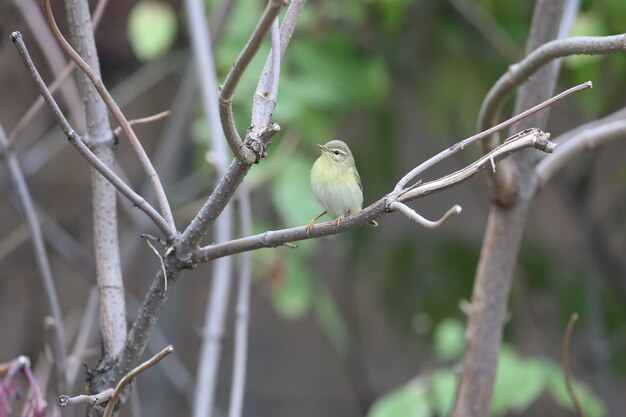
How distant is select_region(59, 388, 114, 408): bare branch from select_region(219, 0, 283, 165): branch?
33 cm

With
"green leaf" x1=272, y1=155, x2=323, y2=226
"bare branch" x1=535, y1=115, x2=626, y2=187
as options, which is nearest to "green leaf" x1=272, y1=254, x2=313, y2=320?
"green leaf" x1=272, y1=155, x2=323, y2=226

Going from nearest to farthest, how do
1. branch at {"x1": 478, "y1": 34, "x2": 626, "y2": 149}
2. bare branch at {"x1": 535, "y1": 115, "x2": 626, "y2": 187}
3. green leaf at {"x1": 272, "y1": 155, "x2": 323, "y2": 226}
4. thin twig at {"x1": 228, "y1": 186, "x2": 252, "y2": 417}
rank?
1. branch at {"x1": 478, "y1": 34, "x2": 626, "y2": 149}
2. thin twig at {"x1": 228, "y1": 186, "x2": 252, "y2": 417}
3. bare branch at {"x1": 535, "y1": 115, "x2": 626, "y2": 187}
4. green leaf at {"x1": 272, "y1": 155, "x2": 323, "y2": 226}

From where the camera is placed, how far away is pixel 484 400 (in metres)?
1.82

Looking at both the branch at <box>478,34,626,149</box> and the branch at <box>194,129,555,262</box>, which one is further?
the branch at <box>478,34,626,149</box>

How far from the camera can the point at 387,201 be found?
0.98 m

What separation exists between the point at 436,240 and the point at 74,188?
6.41ft

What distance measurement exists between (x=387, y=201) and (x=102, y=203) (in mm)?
524

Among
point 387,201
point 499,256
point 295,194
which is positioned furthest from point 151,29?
point 387,201

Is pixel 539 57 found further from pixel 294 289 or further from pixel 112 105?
pixel 294 289

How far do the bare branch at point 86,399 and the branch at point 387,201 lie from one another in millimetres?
206

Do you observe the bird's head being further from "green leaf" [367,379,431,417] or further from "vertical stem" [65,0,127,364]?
"vertical stem" [65,0,127,364]

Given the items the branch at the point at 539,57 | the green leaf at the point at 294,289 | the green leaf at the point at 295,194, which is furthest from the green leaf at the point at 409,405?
the branch at the point at 539,57

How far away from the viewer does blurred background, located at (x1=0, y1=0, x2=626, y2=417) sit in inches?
108

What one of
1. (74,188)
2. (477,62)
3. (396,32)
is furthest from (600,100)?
(74,188)
